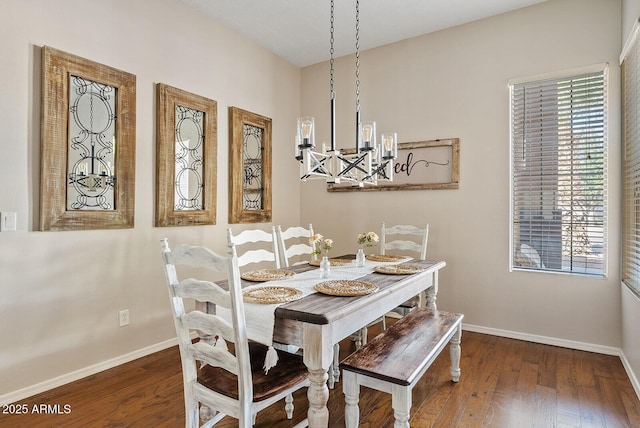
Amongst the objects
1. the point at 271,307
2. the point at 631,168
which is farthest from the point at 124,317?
the point at 631,168

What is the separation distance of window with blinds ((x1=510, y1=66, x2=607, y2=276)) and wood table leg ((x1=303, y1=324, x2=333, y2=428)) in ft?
8.00

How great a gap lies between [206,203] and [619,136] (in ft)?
11.1

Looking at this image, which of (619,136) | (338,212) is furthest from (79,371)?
(619,136)

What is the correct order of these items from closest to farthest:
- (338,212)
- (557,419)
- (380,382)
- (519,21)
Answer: (380,382), (557,419), (519,21), (338,212)

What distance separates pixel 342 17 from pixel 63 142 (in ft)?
8.11

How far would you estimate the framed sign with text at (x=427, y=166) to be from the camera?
136 inches

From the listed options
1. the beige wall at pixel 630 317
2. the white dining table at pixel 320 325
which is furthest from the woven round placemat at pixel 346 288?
the beige wall at pixel 630 317

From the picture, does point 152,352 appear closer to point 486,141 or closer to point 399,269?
point 399,269

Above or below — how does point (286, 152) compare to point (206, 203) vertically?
above

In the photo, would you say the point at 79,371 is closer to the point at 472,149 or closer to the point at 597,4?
the point at 472,149

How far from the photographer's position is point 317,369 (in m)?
1.49

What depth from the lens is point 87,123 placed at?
246cm

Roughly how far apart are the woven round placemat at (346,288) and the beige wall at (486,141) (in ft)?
5.94

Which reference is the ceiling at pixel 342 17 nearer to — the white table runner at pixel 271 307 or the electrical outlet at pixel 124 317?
the white table runner at pixel 271 307
